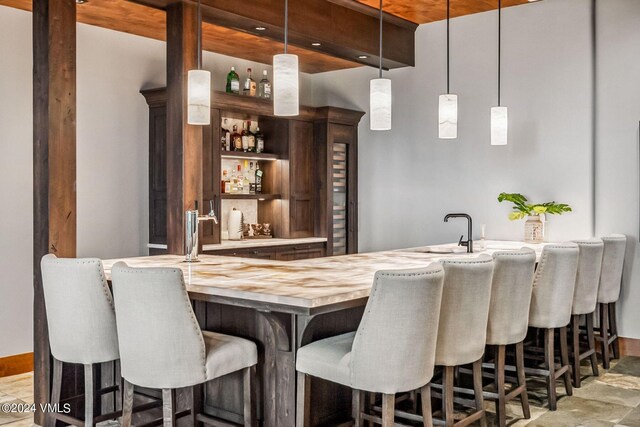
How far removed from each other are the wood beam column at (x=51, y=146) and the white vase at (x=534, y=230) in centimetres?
358

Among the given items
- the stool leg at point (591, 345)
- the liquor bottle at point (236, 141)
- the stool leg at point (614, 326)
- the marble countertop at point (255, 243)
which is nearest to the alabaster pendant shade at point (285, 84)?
the marble countertop at point (255, 243)

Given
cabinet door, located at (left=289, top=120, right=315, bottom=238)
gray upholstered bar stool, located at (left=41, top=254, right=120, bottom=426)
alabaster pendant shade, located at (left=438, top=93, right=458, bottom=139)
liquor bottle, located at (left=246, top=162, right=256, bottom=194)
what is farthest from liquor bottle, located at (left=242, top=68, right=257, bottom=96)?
gray upholstered bar stool, located at (left=41, top=254, right=120, bottom=426)

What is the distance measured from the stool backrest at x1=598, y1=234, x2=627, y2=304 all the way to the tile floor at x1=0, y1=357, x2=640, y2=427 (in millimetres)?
556

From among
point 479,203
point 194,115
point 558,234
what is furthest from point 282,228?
point 194,115

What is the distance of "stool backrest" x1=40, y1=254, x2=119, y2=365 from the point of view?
2.83 metres

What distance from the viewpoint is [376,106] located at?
364 cm

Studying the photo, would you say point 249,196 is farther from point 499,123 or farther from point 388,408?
point 388,408

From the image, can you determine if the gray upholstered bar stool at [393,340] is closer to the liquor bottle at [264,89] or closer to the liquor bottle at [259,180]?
the liquor bottle at [259,180]

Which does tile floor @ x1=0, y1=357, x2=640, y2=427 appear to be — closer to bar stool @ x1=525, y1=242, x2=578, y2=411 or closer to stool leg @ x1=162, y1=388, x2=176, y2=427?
bar stool @ x1=525, y1=242, x2=578, y2=411

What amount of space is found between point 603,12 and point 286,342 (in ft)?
13.4

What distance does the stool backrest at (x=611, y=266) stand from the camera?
176 inches

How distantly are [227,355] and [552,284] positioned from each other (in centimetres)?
207

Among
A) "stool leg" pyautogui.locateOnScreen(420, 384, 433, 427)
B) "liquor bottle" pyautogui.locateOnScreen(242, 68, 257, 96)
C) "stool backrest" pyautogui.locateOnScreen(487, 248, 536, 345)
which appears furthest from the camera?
"liquor bottle" pyautogui.locateOnScreen(242, 68, 257, 96)

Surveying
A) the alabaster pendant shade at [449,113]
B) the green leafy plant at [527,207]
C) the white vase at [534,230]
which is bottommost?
the white vase at [534,230]
